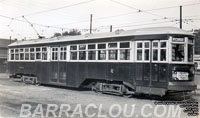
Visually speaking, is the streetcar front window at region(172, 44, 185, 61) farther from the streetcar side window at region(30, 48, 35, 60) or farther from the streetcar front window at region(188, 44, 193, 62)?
the streetcar side window at region(30, 48, 35, 60)

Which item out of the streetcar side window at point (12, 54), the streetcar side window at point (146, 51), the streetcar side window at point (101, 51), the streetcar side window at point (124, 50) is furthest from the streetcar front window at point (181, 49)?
the streetcar side window at point (12, 54)

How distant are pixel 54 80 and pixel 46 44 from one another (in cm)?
260

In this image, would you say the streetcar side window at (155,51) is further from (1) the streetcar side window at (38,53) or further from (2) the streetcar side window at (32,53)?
(2) the streetcar side window at (32,53)

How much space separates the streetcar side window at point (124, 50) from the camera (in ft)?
42.7

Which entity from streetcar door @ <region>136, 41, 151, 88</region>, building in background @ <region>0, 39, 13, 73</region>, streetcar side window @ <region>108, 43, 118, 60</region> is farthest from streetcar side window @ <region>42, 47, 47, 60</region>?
building in background @ <region>0, 39, 13, 73</region>

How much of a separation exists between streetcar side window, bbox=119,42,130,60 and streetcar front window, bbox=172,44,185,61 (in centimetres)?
212

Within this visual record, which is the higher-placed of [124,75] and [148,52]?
[148,52]

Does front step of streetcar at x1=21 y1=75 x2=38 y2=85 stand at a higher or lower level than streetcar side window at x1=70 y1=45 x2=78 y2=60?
lower

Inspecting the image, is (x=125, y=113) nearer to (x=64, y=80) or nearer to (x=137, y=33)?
(x=137, y=33)

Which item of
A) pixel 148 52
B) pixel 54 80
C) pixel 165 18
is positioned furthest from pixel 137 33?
pixel 165 18

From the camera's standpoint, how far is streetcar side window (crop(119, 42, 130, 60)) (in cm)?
1302

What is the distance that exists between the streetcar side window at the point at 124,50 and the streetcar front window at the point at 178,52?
2.12 metres

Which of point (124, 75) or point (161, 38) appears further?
point (124, 75)

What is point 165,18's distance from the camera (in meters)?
23.2
